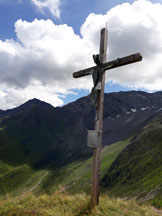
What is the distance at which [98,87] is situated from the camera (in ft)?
29.7

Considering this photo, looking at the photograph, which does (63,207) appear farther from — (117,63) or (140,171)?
(140,171)

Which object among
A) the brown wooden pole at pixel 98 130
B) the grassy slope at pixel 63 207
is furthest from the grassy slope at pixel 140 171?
the brown wooden pole at pixel 98 130

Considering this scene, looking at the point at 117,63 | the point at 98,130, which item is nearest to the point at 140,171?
the point at 98,130

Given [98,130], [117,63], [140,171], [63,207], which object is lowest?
[140,171]

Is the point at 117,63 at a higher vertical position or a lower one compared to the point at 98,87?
higher

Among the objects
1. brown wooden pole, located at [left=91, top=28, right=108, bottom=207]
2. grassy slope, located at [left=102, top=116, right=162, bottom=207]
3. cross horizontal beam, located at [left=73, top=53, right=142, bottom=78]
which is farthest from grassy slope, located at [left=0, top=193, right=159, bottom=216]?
grassy slope, located at [left=102, top=116, right=162, bottom=207]

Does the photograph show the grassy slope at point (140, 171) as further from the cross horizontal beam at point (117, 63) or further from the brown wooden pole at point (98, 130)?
the cross horizontal beam at point (117, 63)

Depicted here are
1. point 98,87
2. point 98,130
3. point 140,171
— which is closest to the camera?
point 98,130

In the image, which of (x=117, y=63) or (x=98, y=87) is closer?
(x=117, y=63)

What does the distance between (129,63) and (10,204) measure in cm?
780

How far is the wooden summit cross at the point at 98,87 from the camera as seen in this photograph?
827cm

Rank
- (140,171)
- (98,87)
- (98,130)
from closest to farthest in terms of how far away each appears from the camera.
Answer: (98,130)
(98,87)
(140,171)

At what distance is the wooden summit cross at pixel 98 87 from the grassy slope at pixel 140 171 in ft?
317

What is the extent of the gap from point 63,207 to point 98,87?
5.13 metres
